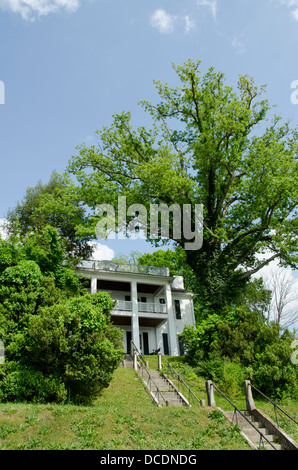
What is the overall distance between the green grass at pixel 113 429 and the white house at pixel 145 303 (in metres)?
15.8

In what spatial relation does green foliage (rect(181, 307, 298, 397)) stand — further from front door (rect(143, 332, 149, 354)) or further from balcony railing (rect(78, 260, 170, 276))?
balcony railing (rect(78, 260, 170, 276))

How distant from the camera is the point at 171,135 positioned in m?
24.5

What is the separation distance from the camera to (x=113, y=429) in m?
7.98

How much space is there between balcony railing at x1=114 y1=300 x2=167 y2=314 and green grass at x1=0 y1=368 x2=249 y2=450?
16.2 meters

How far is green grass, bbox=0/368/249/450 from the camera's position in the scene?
712cm

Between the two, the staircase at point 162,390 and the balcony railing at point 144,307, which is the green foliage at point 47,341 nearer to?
the staircase at point 162,390

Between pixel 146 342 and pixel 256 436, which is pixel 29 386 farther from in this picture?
pixel 146 342

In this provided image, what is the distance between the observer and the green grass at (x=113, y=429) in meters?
7.12

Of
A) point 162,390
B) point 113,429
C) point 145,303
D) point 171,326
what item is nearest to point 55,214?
point 145,303

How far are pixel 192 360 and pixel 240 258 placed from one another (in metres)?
7.59

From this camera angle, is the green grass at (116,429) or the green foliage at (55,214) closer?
the green grass at (116,429)

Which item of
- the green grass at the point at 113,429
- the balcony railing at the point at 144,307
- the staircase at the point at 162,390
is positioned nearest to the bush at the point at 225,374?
the staircase at the point at 162,390

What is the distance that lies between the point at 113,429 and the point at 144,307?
18950 mm
